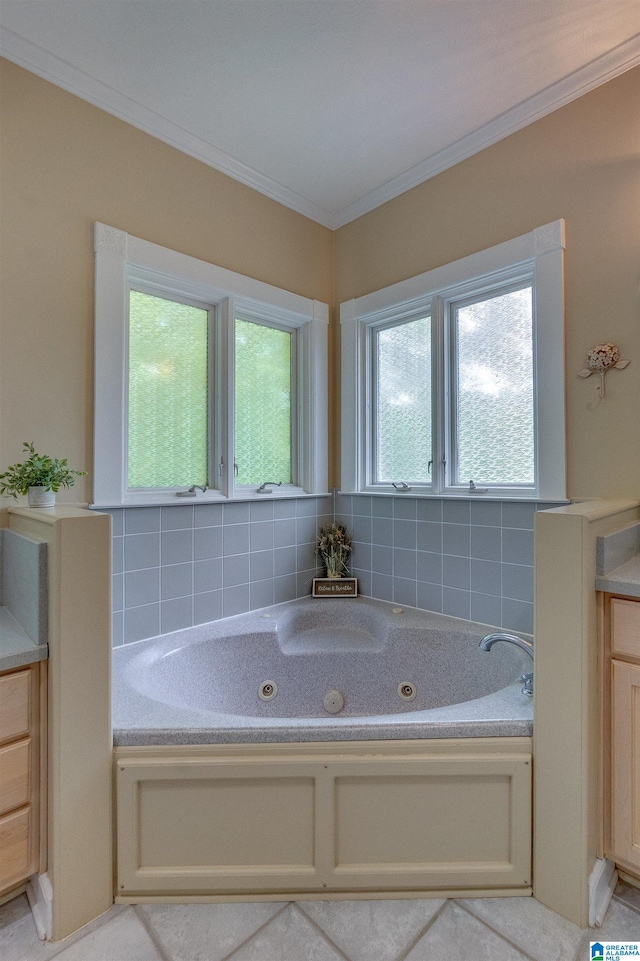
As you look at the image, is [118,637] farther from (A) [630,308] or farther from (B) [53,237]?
(A) [630,308]

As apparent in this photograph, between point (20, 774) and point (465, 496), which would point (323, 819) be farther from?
point (465, 496)

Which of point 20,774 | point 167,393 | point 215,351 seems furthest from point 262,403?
point 20,774

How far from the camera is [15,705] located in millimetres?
1194

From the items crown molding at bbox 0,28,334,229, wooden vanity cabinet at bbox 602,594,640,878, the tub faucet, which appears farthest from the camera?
crown molding at bbox 0,28,334,229

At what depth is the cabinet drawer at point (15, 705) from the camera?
1.17m

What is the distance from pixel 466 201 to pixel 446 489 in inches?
52.1

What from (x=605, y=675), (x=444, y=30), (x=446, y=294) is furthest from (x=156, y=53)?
(x=605, y=675)

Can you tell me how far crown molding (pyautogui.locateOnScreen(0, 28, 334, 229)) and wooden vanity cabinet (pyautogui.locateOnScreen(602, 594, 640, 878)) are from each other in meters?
2.35

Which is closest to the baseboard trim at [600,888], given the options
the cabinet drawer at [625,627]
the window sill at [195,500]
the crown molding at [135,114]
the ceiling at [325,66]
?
the cabinet drawer at [625,627]

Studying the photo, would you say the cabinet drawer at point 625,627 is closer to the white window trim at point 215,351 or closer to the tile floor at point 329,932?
the tile floor at point 329,932

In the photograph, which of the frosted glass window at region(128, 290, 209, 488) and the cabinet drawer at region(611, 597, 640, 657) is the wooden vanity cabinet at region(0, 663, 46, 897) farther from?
the cabinet drawer at region(611, 597, 640, 657)

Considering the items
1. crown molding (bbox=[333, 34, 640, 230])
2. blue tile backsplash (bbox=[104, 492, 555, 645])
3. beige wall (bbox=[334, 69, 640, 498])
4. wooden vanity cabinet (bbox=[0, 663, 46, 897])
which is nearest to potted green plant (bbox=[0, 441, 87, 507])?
blue tile backsplash (bbox=[104, 492, 555, 645])

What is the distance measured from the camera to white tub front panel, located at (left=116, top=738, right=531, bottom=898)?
1.27 m

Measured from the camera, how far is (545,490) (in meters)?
1.86
